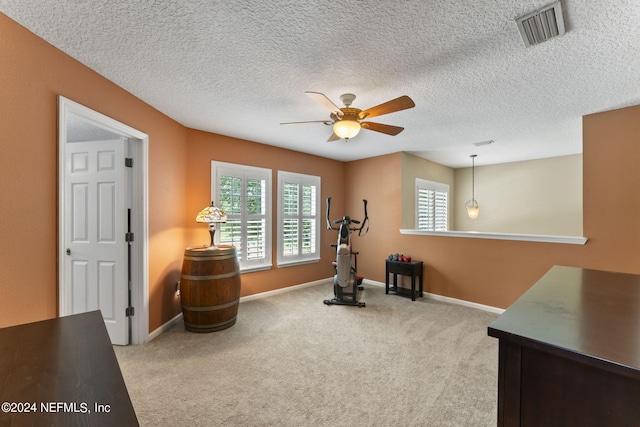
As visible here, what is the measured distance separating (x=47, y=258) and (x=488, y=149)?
5643 millimetres

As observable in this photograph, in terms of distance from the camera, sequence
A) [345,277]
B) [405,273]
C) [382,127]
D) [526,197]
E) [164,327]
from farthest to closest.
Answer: [526,197] → [405,273] → [345,277] → [164,327] → [382,127]

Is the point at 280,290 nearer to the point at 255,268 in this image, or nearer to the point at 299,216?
the point at 255,268

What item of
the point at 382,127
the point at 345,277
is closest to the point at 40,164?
the point at 382,127

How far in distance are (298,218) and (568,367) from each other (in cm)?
409

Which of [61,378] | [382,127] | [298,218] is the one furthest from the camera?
[298,218]

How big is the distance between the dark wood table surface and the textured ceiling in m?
1.64

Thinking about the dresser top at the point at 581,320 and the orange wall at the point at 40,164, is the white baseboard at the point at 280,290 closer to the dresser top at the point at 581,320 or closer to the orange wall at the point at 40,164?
the orange wall at the point at 40,164

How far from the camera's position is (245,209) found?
403 cm

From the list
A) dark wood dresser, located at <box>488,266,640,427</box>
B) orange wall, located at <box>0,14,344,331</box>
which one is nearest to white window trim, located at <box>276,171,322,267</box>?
orange wall, located at <box>0,14,344,331</box>

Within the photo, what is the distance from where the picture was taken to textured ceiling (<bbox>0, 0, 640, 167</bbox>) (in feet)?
4.80

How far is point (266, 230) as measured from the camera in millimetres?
4281

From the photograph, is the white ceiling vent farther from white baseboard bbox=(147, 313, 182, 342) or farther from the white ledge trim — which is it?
white baseboard bbox=(147, 313, 182, 342)

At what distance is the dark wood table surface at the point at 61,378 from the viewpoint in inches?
25.1

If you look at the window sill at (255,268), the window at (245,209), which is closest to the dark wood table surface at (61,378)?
the window at (245,209)
